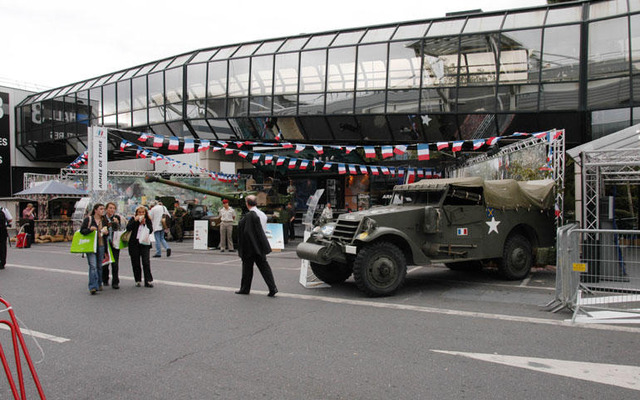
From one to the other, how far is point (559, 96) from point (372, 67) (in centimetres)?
692

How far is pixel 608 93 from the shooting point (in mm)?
15453

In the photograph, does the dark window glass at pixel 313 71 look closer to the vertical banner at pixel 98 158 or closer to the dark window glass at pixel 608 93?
the vertical banner at pixel 98 158

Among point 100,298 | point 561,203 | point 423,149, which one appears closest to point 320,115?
point 423,149

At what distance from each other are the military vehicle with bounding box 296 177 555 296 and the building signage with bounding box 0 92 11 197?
3265cm

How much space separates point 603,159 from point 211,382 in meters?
8.34

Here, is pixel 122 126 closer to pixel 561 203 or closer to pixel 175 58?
pixel 175 58

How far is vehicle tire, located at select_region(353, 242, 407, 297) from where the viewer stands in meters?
7.27

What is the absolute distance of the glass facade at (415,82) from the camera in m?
15.7

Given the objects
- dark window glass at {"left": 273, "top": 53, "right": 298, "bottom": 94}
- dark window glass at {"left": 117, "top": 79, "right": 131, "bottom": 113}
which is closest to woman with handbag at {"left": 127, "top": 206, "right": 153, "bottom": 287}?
dark window glass at {"left": 273, "top": 53, "right": 298, "bottom": 94}

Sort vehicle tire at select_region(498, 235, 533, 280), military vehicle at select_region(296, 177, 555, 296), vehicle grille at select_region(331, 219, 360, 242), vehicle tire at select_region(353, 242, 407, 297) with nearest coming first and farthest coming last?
vehicle tire at select_region(353, 242, 407, 297), military vehicle at select_region(296, 177, 555, 296), vehicle grille at select_region(331, 219, 360, 242), vehicle tire at select_region(498, 235, 533, 280)

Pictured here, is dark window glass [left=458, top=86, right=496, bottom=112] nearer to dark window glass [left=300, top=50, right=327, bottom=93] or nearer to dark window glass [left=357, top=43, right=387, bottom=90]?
dark window glass [left=357, top=43, right=387, bottom=90]

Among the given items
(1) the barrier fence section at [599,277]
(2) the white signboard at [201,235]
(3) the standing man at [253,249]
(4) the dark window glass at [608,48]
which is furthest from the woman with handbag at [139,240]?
(4) the dark window glass at [608,48]

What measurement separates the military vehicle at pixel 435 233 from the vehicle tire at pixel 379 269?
2 cm

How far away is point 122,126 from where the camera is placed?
25.4 m
